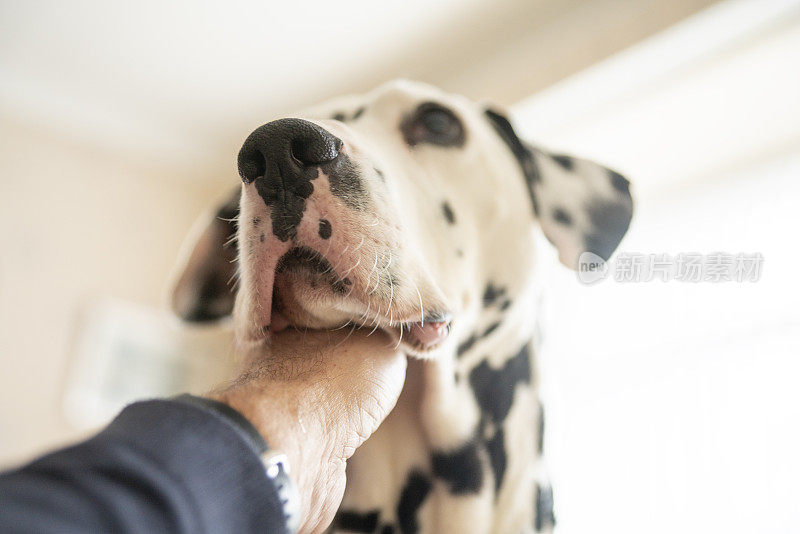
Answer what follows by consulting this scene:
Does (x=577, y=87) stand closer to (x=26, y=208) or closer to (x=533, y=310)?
(x=533, y=310)

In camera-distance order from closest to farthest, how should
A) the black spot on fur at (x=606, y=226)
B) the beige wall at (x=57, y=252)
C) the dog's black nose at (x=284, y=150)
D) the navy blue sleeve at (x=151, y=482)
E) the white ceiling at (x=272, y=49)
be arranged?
the navy blue sleeve at (x=151, y=482)
the dog's black nose at (x=284, y=150)
the black spot on fur at (x=606, y=226)
the white ceiling at (x=272, y=49)
the beige wall at (x=57, y=252)

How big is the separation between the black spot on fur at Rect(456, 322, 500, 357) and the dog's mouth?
0.42ft

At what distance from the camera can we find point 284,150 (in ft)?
1.87

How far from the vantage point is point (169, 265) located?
3.07m

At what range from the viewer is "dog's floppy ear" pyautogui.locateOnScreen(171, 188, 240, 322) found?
0.92 meters

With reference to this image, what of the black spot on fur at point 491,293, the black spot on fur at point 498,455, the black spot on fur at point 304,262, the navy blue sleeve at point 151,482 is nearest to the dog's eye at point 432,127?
the black spot on fur at point 491,293

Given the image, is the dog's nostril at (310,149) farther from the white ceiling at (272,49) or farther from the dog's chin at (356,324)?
the white ceiling at (272,49)

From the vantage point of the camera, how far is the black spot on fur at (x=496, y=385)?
2.67ft

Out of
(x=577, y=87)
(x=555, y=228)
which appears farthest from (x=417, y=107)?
(x=577, y=87)

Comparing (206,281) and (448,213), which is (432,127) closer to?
(448,213)

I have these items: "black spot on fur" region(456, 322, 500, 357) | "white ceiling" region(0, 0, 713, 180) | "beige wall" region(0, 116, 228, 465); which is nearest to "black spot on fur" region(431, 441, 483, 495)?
"black spot on fur" region(456, 322, 500, 357)

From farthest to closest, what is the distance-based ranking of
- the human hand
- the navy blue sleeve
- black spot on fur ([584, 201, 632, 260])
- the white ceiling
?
the white ceiling, black spot on fur ([584, 201, 632, 260]), the human hand, the navy blue sleeve

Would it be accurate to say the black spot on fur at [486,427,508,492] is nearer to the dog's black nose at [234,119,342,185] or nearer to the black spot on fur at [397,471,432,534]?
the black spot on fur at [397,471,432,534]

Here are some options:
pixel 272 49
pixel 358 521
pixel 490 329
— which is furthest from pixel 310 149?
pixel 272 49
